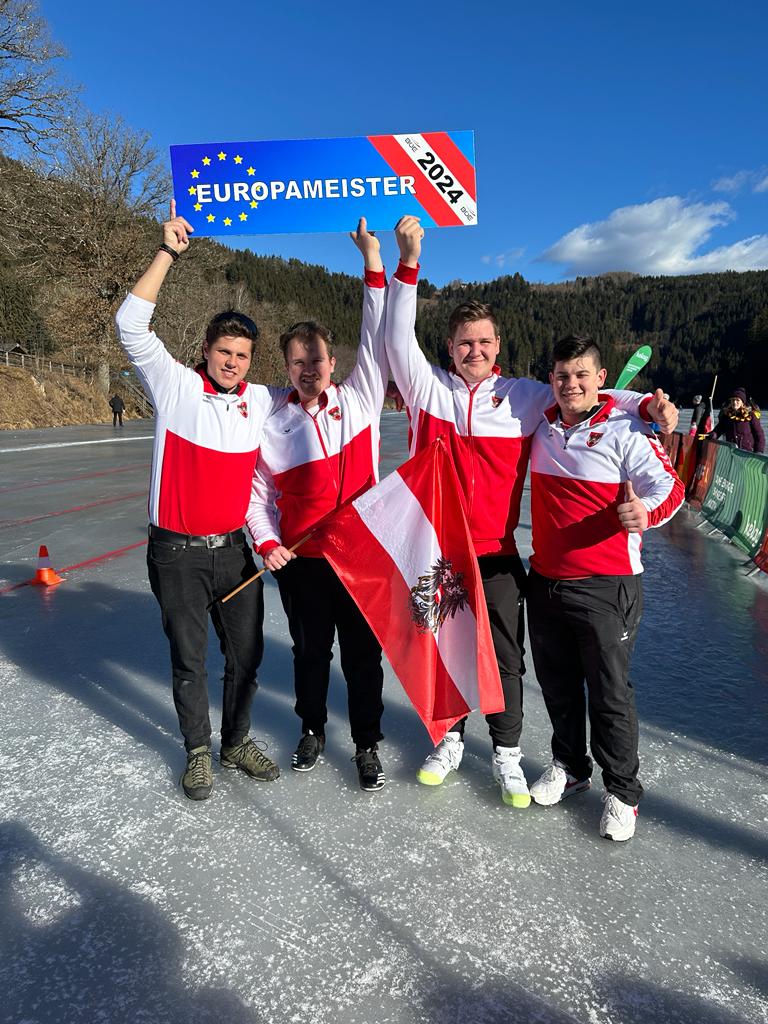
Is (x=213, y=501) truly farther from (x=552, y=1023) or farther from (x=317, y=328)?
(x=552, y=1023)

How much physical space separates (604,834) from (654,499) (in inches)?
47.4

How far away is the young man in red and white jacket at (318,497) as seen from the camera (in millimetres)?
2613

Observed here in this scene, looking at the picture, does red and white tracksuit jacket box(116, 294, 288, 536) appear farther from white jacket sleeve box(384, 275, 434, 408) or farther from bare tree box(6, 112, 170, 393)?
bare tree box(6, 112, 170, 393)

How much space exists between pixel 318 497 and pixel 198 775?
4.05 ft

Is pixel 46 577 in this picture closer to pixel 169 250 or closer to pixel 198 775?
pixel 198 775

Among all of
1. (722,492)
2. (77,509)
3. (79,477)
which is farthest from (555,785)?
(79,477)

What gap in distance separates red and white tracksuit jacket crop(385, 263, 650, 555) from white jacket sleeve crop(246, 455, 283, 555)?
28.0 inches

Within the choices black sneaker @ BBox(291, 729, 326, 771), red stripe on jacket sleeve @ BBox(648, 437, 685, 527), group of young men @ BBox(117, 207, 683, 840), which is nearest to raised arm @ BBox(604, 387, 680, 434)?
group of young men @ BBox(117, 207, 683, 840)

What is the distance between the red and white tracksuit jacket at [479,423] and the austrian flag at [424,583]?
8cm

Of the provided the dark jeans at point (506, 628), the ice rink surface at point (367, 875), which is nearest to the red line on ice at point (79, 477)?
the ice rink surface at point (367, 875)

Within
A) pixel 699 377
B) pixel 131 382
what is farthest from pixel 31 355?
pixel 699 377

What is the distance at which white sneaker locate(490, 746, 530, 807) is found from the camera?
246cm

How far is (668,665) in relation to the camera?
3.70 m

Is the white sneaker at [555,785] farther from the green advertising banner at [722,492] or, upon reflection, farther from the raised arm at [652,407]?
the green advertising banner at [722,492]
